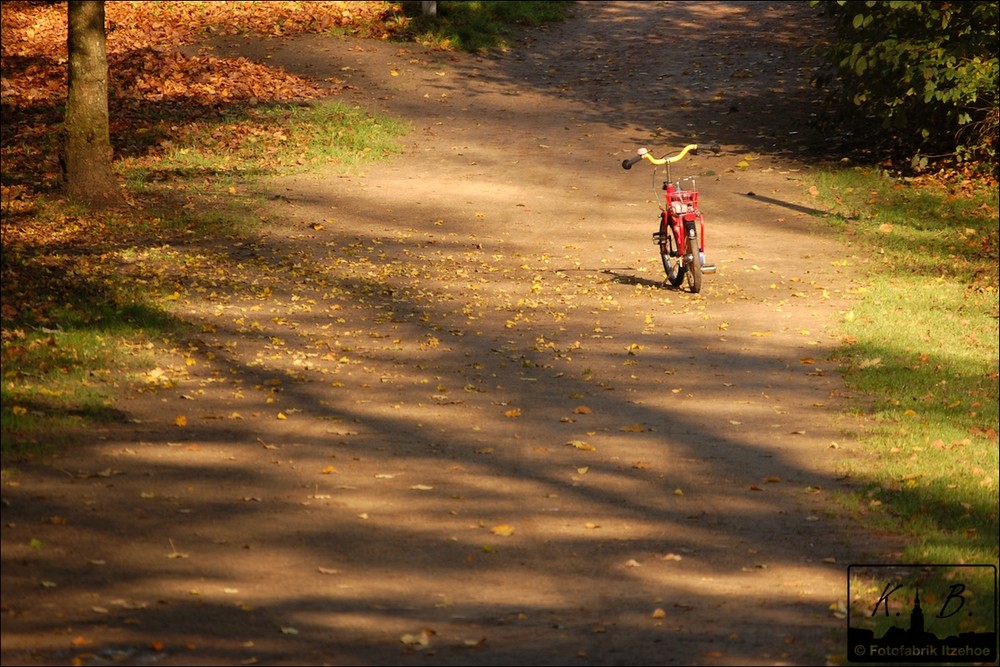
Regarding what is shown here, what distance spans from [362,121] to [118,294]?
10.1m

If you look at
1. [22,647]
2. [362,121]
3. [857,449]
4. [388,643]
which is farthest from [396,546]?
[362,121]

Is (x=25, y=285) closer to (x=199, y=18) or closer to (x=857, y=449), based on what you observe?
(x=857, y=449)

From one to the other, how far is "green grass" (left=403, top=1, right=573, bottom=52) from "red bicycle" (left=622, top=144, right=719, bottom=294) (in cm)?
1356

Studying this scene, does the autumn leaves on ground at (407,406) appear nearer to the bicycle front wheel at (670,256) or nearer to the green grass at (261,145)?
the green grass at (261,145)

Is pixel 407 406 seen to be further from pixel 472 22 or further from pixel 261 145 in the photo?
pixel 472 22

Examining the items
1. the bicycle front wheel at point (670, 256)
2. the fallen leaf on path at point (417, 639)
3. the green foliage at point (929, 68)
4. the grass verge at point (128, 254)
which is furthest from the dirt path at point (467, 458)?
the green foliage at point (929, 68)

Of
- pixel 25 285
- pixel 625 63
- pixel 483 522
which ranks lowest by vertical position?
pixel 483 522

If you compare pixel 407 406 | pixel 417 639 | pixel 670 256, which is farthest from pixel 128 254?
pixel 417 639

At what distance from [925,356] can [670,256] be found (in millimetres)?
3804

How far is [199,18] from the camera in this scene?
26.7 metres

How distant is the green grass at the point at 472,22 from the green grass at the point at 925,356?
1043cm

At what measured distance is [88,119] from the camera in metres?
15.4

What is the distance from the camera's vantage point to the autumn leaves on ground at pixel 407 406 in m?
6.32

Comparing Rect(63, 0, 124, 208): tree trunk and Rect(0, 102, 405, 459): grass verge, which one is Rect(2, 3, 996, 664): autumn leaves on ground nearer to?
Rect(0, 102, 405, 459): grass verge
